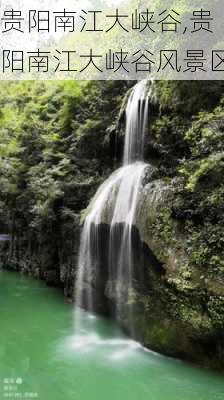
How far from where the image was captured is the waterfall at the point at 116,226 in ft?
26.9

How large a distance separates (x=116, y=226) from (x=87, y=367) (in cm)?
293

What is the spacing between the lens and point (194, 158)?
292 inches

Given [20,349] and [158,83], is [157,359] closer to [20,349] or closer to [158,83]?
[20,349]

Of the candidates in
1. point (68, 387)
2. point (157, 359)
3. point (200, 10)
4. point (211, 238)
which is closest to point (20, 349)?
point (68, 387)

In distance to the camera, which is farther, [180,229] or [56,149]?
[56,149]

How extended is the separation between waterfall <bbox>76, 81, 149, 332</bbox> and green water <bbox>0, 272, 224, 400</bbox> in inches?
38.0

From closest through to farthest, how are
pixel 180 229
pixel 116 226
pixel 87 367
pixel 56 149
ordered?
pixel 87 367 < pixel 180 229 < pixel 116 226 < pixel 56 149

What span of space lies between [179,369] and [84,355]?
2.02 metres

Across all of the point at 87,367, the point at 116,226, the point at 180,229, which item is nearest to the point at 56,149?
the point at 116,226

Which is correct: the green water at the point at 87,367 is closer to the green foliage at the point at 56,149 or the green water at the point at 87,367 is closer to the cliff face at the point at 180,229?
the cliff face at the point at 180,229

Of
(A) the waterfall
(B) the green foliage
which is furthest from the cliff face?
(B) the green foliage

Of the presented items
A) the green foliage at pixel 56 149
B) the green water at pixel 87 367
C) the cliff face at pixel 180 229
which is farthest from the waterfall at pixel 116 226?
the green foliage at pixel 56 149

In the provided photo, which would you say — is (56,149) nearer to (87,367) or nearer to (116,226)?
(116,226)

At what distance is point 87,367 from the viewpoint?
6.89 m
